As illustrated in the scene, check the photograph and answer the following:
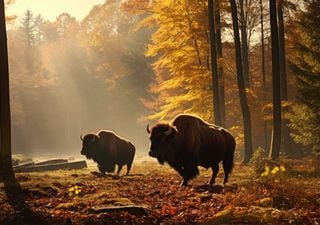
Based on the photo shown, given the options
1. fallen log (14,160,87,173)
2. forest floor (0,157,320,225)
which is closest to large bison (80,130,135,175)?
fallen log (14,160,87,173)

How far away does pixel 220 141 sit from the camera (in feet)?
45.0

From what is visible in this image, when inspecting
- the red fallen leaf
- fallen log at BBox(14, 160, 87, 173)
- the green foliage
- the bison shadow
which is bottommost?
fallen log at BBox(14, 160, 87, 173)

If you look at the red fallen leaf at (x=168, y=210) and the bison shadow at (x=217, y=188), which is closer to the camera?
the red fallen leaf at (x=168, y=210)

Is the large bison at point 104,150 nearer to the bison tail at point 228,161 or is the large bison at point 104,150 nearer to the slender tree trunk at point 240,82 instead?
the bison tail at point 228,161

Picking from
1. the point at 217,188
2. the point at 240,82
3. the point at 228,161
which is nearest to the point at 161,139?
the point at 217,188

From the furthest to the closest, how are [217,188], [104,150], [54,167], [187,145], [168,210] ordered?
[54,167], [104,150], [187,145], [217,188], [168,210]

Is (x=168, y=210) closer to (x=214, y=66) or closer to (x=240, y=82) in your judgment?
(x=240, y=82)

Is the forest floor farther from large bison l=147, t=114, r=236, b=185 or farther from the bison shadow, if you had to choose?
large bison l=147, t=114, r=236, b=185

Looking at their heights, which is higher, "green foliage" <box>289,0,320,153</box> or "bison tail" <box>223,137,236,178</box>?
"green foliage" <box>289,0,320,153</box>

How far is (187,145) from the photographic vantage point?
42.2 feet

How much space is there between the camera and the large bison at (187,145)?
490 inches

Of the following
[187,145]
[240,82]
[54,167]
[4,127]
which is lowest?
[54,167]

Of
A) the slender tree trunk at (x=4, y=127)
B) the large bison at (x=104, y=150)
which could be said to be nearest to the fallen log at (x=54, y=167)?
the large bison at (x=104, y=150)

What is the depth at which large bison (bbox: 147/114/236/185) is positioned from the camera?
40.8 ft
